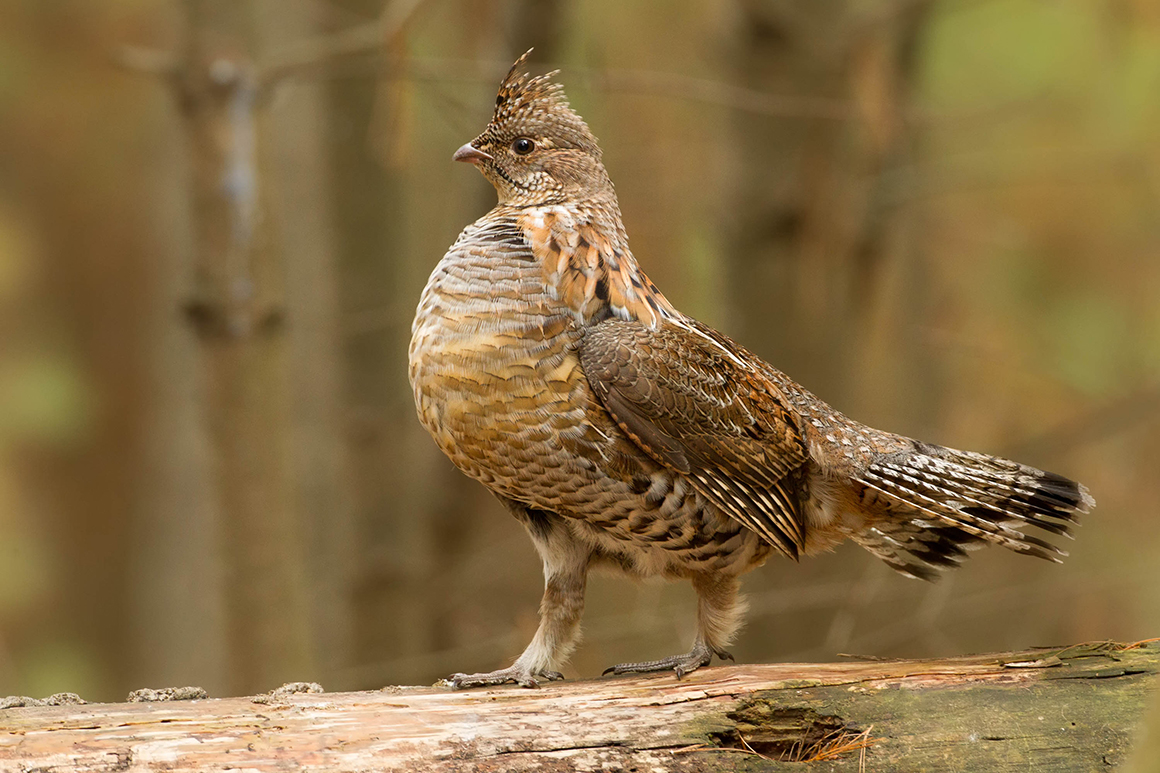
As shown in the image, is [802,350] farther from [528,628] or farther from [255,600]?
[255,600]

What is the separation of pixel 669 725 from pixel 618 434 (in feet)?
2.86

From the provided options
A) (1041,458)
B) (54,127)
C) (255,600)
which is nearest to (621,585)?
(1041,458)

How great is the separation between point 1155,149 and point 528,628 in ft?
16.6

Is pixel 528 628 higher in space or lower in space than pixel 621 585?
lower

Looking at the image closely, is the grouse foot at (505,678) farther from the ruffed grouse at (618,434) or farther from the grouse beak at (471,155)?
the grouse beak at (471,155)

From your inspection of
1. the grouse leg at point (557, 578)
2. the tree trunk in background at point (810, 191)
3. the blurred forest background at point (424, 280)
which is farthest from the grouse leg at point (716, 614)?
the tree trunk in background at point (810, 191)

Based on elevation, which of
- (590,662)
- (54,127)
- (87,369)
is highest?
(54,127)

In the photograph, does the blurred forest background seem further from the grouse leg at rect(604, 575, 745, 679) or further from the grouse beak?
the grouse leg at rect(604, 575, 745, 679)

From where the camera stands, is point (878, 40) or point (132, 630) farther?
point (132, 630)

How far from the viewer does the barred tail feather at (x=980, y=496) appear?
11.6 ft

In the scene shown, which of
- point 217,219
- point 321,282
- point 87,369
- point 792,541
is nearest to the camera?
point 792,541

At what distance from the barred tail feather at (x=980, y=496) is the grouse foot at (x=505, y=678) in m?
1.25

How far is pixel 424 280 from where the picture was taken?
734 centimetres

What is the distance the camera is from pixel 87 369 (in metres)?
10.7
